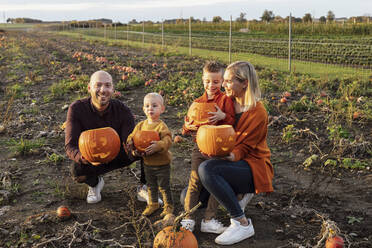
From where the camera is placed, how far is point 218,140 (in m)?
3.40

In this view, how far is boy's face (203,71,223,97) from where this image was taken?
3815 millimetres

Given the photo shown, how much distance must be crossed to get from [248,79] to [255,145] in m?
0.60

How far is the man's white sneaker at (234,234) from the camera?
135 inches

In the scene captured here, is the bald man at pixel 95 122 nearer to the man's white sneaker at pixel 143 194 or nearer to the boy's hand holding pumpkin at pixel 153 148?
the man's white sneaker at pixel 143 194

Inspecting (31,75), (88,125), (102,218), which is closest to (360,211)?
(102,218)

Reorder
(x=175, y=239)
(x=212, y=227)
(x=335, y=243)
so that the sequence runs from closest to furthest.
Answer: (x=175, y=239)
(x=335, y=243)
(x=212, y=227)

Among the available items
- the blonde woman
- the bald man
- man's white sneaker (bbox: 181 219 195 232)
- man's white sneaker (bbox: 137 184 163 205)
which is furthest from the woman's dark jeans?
the bald man

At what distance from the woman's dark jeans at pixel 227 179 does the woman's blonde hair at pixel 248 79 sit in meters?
0.55

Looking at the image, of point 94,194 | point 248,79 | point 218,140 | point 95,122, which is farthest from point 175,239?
point 95,122

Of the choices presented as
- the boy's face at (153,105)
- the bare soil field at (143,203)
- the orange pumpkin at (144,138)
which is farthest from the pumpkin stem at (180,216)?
the boy's face at (153,105)

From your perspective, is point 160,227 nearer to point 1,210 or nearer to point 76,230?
point 76,230

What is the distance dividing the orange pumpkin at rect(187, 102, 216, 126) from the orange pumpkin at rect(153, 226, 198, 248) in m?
1.18

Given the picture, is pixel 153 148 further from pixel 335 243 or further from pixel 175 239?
pixel 335 243

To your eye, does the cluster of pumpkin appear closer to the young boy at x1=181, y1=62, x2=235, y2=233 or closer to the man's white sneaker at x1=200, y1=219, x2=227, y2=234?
the young boy at x1=181, y1=62, x2=235, y2=233
